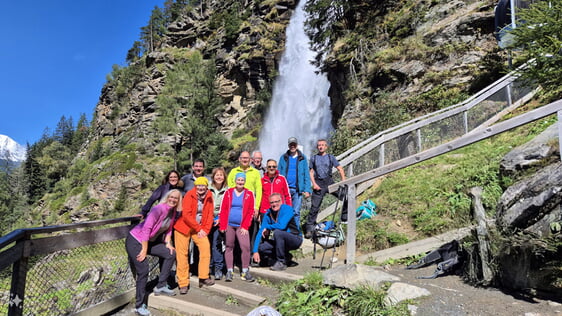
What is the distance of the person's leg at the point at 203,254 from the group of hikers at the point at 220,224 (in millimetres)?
14

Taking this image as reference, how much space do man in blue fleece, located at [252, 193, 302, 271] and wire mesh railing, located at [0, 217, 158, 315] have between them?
1.70m

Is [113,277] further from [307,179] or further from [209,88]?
[209,88]

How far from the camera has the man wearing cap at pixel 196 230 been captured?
4566 mm

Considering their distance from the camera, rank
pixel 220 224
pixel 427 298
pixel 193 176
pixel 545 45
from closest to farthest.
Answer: pixel 427 298
pixel 220 224
pixel 193 176
pixel 545 45

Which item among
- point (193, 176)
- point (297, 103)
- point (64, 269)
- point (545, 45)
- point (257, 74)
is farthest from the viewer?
point (257, 74)

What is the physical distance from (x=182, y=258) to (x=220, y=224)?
0.72 m

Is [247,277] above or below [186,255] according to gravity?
below

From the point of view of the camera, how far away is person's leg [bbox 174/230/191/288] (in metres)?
4.52

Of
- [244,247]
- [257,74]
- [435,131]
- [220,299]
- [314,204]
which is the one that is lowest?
[220,299]

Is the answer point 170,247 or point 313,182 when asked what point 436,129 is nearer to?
point 313,182

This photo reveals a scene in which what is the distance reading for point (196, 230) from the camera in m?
4.73

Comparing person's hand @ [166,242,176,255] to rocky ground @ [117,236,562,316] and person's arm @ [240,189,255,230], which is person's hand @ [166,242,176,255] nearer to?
rocky ground @ [117,236,562,316]

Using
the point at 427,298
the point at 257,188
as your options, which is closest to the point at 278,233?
the point at 257,188

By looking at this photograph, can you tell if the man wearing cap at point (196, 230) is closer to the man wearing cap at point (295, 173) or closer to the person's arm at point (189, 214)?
the person's arm at point (189, 214)
